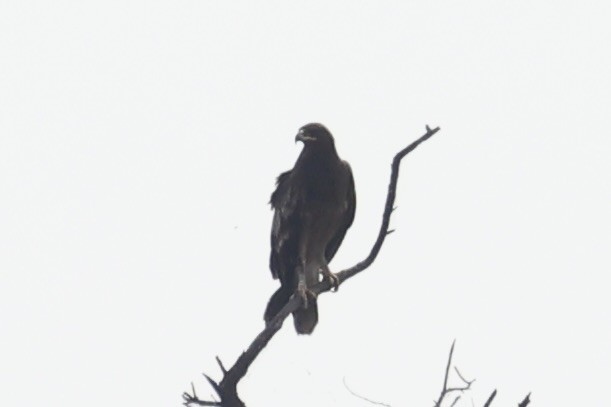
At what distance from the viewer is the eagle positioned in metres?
8.09

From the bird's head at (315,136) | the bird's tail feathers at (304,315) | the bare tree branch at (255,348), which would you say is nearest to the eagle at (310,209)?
the bird's head at (315,136)

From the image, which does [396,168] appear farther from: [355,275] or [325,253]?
[325,253]

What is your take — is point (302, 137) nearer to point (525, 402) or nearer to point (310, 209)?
point (310, 209)

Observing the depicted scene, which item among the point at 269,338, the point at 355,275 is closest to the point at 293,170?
the point at 355,275

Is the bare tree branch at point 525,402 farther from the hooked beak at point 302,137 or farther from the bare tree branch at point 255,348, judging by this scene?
the hooked beak at point 302,137

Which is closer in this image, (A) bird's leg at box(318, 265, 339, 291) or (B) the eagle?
A: (A) bird's leg at box(318, 265, 339, 291)

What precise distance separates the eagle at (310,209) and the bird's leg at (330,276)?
0.01 m

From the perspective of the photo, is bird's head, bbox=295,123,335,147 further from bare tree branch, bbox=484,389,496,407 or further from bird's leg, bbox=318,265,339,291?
bare tree branch, bbox=484,389,496,407

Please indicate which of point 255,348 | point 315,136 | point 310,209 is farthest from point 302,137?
point 255,348

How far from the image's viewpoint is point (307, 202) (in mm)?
8086

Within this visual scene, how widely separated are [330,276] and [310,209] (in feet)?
2.03

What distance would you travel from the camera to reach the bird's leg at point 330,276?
7.38m

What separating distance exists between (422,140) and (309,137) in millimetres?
2854

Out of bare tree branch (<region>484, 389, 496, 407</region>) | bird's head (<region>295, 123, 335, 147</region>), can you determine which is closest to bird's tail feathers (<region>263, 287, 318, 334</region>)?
bird's head (<region>295, 123, 335, 147</region>)
